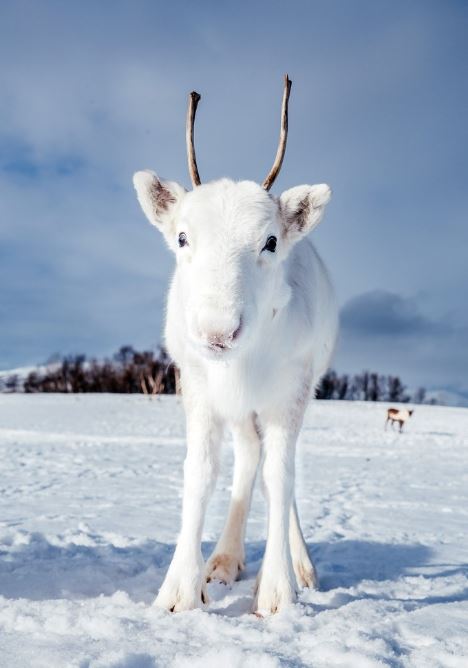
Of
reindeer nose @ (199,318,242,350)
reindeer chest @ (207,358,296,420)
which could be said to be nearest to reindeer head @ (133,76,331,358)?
reindeer nose @ (199,318,242,350)

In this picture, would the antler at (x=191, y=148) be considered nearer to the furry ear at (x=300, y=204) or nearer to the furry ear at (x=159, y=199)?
the furry ear at (x=159, y=199)

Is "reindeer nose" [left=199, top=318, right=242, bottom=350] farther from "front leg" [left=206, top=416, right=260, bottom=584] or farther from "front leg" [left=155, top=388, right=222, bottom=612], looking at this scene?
"front leg" [left=206, top=416, right=260, bottom=584]

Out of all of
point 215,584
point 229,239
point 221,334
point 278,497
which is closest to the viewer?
point 221,334

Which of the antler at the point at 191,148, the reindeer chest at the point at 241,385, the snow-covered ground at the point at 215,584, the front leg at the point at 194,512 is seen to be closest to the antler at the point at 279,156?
the antler at the point at 191,148

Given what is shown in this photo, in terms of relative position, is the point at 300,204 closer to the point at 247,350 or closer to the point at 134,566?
the point at 247,350

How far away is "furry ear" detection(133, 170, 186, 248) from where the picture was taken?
3.41 metres

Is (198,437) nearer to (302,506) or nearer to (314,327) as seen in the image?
(314,327)

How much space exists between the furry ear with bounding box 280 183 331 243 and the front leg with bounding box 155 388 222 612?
3.52ft

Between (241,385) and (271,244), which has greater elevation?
(271,244)

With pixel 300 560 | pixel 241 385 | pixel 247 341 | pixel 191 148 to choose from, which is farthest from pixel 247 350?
pixel 300 560

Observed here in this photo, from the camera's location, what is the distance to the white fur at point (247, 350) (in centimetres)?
303

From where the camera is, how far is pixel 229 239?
9.80 feet

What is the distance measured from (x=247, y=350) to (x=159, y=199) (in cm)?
97

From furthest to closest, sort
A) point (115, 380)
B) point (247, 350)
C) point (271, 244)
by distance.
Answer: point (115, 380) < point (247, 350) < point (271, 244)
